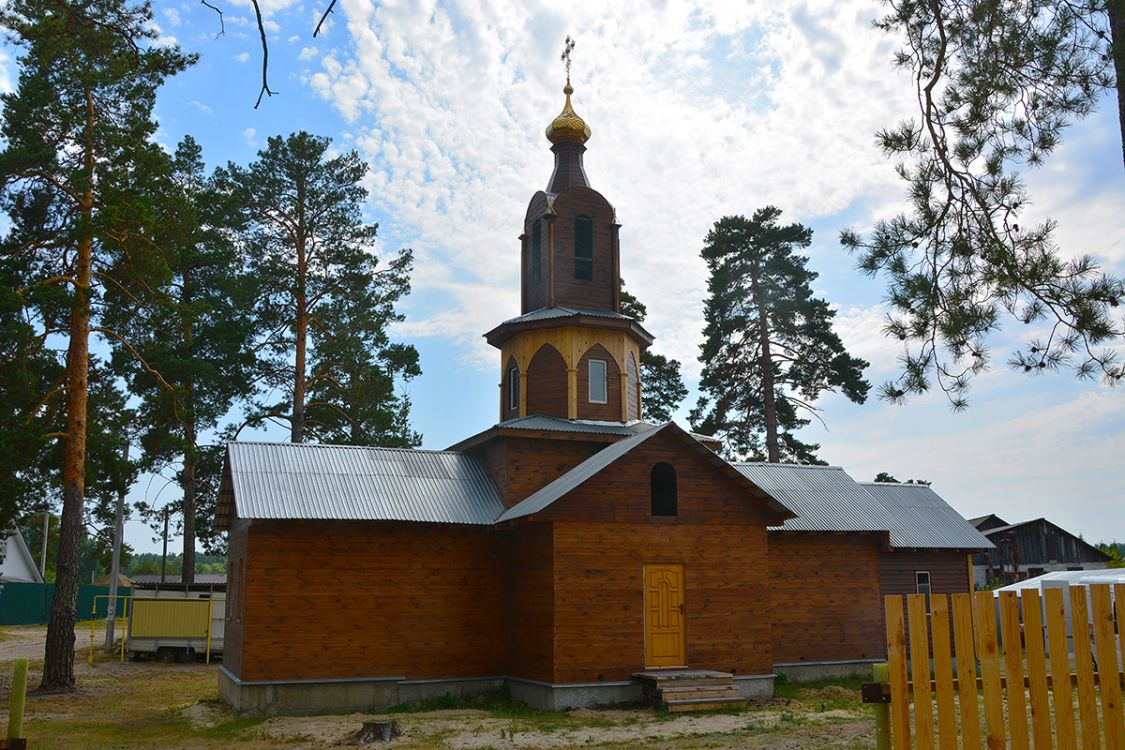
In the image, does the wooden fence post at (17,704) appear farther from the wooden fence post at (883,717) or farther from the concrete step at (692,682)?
the concrete step at (692,682)

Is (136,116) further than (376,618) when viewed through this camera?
Yes

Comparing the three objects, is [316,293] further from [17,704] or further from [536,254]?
[17,704]

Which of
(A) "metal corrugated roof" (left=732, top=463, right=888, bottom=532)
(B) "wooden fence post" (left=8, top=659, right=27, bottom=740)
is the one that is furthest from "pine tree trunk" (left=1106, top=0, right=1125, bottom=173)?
(A) "metal corrugated roof" (left=732, top=463, right=888, bottom=532)

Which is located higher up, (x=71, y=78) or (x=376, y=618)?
(x=71, y=78)

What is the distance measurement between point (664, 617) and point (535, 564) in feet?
8.24

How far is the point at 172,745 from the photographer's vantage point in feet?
44.5

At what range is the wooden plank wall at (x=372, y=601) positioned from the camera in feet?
53.2

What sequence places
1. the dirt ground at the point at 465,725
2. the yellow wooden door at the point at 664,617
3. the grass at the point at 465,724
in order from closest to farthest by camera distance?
the dirt ground at the point at 465,725, the grass at the point at 465,724, the yellow wooden door at the point at 664,617

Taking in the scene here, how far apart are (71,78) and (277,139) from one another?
1033cm

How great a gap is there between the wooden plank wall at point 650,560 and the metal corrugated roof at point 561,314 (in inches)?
162

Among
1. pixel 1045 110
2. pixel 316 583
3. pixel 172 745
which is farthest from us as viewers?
pixel 316 583

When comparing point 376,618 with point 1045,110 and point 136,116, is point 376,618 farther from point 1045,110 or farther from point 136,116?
point 1045,110

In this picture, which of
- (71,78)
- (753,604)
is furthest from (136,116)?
(753,604)

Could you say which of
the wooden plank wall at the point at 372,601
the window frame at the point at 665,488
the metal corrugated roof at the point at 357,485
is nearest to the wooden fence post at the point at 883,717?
the window frame at the point at 665,488
